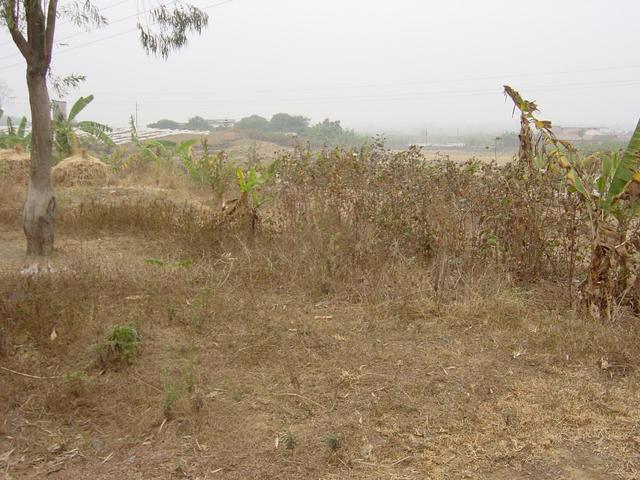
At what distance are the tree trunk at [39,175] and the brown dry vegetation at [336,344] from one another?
0.36 meters

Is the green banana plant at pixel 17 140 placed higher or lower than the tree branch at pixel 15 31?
lower

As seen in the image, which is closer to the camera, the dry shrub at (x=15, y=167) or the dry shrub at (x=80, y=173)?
the dry shrub at (x=15, y=167)

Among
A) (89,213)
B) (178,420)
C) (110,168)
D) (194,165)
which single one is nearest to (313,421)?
(178,420)

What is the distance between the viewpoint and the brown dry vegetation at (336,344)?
10.9 ft

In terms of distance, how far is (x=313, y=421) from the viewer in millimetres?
3594

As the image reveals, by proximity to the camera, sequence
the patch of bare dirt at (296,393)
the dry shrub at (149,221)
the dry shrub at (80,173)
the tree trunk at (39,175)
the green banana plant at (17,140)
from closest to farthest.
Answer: the patch of bare dirt at (296,393)
the tree trunk at (39,175)
the dry shrub at (149,221)
the dry shrub at (80,173)
the green banana plant at (17,140)

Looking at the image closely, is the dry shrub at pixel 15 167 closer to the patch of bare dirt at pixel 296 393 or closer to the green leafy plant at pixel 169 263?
the green leafy plant at pixel 169 263

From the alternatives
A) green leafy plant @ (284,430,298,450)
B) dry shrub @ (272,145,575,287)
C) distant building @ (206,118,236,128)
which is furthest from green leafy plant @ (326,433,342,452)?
distant building @ (206,118,236,128)

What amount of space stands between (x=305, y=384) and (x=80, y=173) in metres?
9.67

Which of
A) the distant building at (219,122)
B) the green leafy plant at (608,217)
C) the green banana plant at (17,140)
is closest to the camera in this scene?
the green leafy plant at (608,217)

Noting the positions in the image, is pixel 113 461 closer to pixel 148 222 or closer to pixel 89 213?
pixel 148 222

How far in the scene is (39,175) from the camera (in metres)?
6.38

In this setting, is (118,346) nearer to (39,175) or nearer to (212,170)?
(39,175)

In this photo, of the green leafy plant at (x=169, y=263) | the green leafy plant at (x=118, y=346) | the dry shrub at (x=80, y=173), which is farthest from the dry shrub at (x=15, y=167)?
the green leafy plant at (x=118, y=346)
